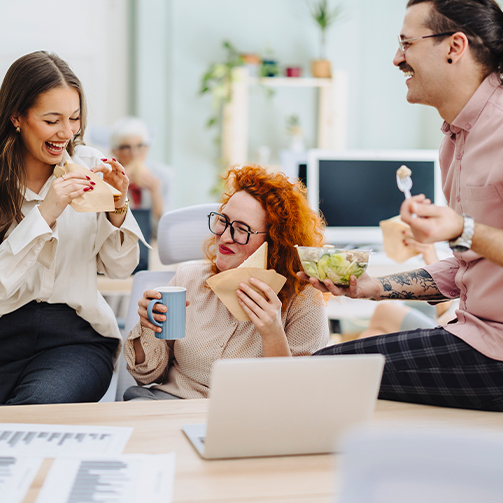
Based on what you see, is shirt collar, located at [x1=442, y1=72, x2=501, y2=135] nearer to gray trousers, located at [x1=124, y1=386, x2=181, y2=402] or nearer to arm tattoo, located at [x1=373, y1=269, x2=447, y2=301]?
arm tattoo, located at [x1=373, y1=269, x2=447, y2=301]

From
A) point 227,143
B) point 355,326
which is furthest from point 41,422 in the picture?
point 227,143

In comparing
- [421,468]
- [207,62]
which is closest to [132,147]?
[207,62]

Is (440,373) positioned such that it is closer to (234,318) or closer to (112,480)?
(234,318)

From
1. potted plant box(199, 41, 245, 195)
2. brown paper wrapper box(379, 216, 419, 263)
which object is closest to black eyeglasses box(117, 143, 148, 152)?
potted plant box(199, 41, 245, 195)

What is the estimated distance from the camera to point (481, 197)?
119 centimetres

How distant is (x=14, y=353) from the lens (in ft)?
5.34

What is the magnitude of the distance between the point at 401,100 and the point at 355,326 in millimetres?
2774

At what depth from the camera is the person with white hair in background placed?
148 inches

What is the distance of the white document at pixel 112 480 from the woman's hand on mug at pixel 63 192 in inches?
30.7

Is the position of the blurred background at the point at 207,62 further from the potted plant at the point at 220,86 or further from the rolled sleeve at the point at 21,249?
the rolled sleeve at the point at 21,249

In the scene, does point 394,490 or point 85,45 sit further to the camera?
point 85,45

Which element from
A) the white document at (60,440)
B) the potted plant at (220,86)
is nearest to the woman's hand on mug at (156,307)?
the white document at (60,440)

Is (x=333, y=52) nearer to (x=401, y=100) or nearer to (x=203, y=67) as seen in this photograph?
(x=401, y=100)

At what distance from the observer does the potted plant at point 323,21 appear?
Result: 519 centimetres
